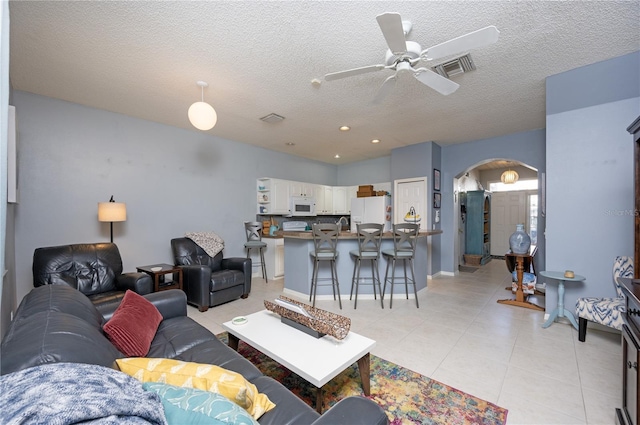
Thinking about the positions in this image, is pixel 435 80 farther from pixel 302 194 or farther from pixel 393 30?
pixel 302 194

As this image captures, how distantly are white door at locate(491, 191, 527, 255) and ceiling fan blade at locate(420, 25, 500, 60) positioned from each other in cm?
764

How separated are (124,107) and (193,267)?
2343 mm

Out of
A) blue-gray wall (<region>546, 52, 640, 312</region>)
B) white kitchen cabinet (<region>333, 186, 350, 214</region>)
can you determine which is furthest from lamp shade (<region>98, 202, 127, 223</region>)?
blue-gray wall (<region>546, 52, 640, 312</region>)

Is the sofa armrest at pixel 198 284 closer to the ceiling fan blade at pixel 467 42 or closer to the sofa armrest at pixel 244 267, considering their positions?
the sofa armrest at pixel 244 267

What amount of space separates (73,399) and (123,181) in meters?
4.02

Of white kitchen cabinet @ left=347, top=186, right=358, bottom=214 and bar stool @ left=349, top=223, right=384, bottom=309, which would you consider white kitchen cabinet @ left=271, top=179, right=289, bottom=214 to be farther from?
bar stool @ left=349, top=223, right=384, bottom=309

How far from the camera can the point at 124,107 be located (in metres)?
3.54

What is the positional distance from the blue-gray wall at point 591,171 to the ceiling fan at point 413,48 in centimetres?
163

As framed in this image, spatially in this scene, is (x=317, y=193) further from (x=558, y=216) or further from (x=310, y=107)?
(x=558, y=216)

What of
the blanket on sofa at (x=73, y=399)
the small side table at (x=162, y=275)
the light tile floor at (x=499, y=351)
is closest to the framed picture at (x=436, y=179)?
the light tile floor at (x=499, y=351)

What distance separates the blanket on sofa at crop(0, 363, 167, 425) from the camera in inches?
21.6

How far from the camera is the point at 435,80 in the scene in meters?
2.23

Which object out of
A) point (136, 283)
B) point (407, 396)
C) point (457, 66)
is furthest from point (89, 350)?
point (457, 66)

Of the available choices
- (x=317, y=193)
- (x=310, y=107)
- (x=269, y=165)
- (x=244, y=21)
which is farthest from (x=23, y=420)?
(x=317, y=193)
